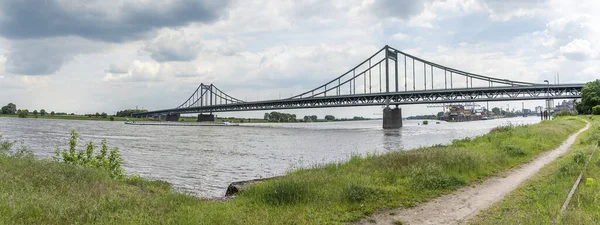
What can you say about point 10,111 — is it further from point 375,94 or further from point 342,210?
point 342,210

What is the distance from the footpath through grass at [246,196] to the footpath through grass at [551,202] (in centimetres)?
165

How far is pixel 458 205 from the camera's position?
8.20 m

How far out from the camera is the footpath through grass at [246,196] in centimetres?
627

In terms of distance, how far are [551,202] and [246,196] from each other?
6600 mm

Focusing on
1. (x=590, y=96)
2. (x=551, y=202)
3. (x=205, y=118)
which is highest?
(x=590, y=96)

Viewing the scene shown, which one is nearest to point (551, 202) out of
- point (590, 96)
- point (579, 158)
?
point (579, 158)

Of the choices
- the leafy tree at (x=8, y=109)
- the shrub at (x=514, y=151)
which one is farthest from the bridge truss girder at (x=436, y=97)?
the leafy tree at (x=8, y=109)

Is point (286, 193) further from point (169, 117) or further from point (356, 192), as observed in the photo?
point (169, 117)

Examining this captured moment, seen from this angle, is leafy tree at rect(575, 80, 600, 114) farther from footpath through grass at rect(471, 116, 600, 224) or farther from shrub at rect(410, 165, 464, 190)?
shrub at rect(410, 165, 464, 190)

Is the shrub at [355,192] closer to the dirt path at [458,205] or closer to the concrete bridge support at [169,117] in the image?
the dirt path at [458,205]

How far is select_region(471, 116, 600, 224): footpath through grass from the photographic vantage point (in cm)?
620

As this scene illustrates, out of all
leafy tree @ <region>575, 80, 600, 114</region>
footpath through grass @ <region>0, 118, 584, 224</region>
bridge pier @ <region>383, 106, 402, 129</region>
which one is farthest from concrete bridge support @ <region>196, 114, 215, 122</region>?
footpath through grass @ <region>0, 118, 584, 224</region>

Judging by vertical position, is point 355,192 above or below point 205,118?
below

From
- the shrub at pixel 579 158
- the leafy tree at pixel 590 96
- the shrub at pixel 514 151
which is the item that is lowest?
the shrub at pixel 514 151
